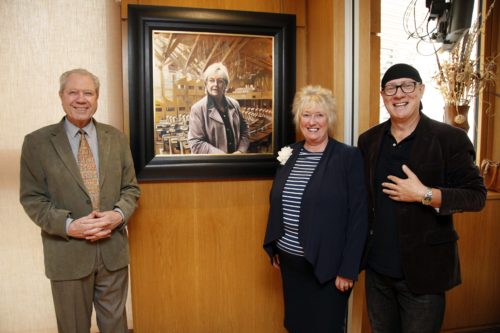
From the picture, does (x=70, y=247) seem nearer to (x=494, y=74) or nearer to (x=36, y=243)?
(x=36, y=243)

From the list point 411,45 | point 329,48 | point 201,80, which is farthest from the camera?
point 411,45

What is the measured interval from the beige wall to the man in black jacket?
5.03ft

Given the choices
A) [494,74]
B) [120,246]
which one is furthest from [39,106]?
[494,74]

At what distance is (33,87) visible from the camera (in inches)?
75.8

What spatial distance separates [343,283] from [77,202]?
4.10 ft

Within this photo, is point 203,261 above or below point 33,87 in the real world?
below

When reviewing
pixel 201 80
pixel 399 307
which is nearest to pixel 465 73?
pixel 399 307

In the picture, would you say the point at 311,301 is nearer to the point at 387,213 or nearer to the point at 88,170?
the point at 387,213

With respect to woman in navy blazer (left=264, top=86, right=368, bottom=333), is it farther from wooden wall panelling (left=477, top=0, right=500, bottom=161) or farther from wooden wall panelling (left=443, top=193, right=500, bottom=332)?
wooden wall panelling (left=477, top=0, right=500, bottom=161)

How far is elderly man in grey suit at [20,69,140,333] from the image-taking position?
151 cm

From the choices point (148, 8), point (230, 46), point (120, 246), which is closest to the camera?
point (120, 246)

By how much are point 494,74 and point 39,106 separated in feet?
9.06

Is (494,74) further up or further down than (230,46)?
further down

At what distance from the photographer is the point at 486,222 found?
213 cm
